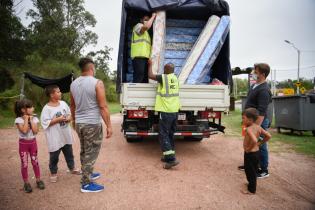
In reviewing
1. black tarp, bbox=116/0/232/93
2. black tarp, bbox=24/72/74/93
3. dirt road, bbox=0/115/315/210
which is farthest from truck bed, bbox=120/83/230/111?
black tarp, bbox=24/72/74/93

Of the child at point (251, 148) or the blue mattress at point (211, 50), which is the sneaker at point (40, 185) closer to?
the child at point (251, 148)

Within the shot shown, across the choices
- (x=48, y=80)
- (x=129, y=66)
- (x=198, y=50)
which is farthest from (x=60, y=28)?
(x=198, y=50)

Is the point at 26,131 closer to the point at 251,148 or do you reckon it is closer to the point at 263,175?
the point at 251,148

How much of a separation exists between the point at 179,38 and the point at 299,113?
4515 mm

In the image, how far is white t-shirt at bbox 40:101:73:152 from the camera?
4160 millimetres

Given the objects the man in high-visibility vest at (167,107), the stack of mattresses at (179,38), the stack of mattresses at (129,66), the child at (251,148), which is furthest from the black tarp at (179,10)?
the child at (251,148)

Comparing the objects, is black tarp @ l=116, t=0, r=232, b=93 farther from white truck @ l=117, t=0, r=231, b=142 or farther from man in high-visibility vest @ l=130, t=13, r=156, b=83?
man in high-visibility vest @ l=130, t=13, r=156, b=83

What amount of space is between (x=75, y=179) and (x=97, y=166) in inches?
31.4

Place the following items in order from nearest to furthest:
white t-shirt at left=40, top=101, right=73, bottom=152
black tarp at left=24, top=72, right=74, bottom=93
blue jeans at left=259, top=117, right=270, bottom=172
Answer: white t-shirt at left=40, top=101, right=73, bottom=152
blue jeans at left=259, top=117, right=270, bottom=172
black tarp at left=24, top=72, right=74, bottom=93

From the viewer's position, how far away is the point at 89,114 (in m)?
3.80

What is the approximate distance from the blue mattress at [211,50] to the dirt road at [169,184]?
1863mm

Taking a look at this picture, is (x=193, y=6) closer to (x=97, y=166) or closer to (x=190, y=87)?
(x=190, y=87)

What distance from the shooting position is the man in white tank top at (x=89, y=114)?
3758 millimetres

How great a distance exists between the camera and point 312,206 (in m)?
3.50
